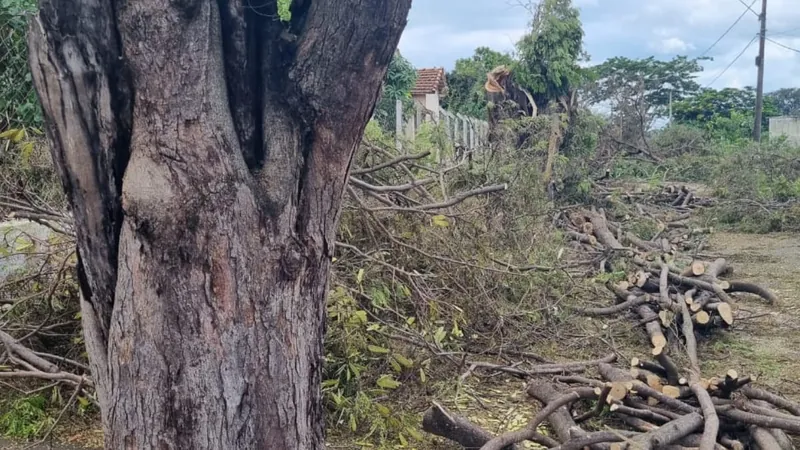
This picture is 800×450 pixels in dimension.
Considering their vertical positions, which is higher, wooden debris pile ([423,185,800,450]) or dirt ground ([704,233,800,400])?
wooden debris pile ([423,185,800,450])

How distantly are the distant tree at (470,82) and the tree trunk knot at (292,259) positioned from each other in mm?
11156

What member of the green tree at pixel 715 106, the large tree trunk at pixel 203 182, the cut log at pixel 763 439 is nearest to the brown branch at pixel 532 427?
the cut log at pixel 763 439

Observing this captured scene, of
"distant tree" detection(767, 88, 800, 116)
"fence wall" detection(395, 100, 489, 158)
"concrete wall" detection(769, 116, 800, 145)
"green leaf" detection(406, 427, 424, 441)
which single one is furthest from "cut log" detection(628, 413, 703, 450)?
"distant tree" detection(767, 88, 800, 116)

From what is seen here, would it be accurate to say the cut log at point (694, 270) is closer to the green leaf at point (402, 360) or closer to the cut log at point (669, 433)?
the cut log at point (669, 433)

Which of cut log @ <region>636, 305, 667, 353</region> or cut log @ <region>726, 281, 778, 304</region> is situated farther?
cut log @ <region>726, 281, 778, 304</region>

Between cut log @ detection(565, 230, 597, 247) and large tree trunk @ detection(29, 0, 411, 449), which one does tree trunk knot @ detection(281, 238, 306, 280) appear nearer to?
large tree trunk @ detection(29, 0, 411, 449)

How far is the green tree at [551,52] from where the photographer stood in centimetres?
1167

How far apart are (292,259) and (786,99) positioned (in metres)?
50.1

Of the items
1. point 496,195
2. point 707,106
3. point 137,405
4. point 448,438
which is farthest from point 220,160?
point 707,106

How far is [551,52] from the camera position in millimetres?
11711

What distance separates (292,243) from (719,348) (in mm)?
4908

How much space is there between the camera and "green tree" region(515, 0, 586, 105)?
1167 centimetres

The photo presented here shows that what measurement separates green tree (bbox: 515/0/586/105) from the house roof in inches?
316

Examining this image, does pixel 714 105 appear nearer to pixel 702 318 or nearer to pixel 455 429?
pixel 702 318
